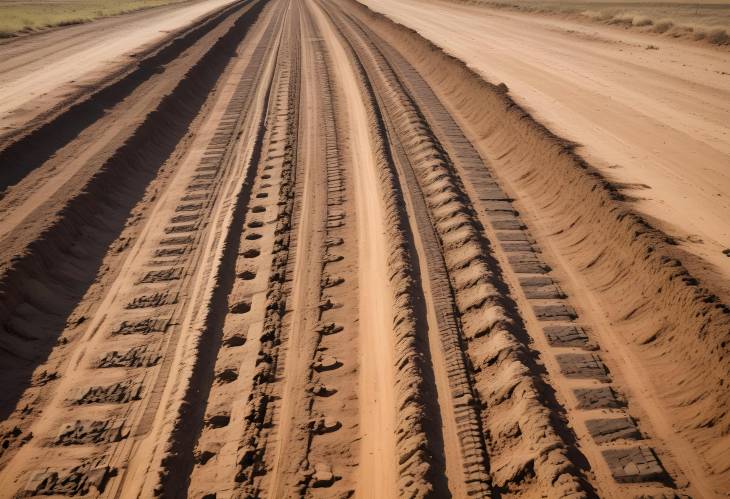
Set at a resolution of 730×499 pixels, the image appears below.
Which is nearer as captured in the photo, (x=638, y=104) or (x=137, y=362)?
(x=137, y=362)

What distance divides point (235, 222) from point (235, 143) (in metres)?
3.91

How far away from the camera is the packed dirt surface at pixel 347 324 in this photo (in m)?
4.47

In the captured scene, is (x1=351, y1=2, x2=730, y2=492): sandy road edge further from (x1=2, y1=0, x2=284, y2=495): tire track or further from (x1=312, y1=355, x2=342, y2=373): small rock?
(x1=2, y1=0, x2=284, y2=495): tire track

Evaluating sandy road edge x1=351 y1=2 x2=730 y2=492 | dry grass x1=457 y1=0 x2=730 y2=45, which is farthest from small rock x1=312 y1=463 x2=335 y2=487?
dry grass x1=457 y1=0 x2=730 y2=45

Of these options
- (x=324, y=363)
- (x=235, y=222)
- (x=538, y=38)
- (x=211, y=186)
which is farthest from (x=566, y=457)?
(x=538, y=38)

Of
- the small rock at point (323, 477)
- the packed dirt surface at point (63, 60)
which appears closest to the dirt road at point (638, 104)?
the small rock at point (323, 477)

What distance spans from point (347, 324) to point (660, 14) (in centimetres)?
3128

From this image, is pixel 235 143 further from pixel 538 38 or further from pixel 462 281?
pixel 538 38

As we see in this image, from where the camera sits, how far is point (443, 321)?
598 cm

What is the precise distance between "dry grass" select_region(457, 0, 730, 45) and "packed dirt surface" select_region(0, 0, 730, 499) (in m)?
14.9

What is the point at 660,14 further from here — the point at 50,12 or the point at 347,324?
the point at 50,12

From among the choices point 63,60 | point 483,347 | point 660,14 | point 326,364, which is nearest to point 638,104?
point 483,347

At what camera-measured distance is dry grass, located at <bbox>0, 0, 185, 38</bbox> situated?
90.6ft

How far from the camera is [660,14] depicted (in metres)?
28.0
